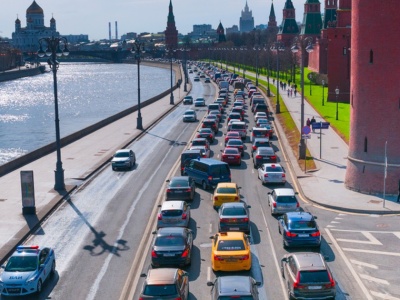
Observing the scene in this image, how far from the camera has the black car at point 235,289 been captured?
19.6 meters

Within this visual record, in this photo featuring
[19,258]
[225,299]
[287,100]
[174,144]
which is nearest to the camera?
[225,299]

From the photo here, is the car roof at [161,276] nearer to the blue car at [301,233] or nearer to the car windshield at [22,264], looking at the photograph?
the car windshield at [22,264]

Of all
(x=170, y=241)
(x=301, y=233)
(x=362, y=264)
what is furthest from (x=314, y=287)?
(x=170, y=241)

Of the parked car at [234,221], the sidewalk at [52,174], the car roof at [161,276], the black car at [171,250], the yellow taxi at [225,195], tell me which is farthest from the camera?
the yellow taxi at [225,195]

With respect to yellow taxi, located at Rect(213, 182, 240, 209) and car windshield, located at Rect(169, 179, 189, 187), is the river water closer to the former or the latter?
car windshield, located at Rect(169, 179, 189, 187)

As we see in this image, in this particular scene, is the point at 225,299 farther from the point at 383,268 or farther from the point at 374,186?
the point at 374,186

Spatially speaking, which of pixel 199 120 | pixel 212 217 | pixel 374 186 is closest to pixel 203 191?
pixel 212 217

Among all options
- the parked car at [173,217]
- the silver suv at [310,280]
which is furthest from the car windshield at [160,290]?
the parked car at [173,217]

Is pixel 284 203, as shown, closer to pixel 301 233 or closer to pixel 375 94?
pixel 301 233

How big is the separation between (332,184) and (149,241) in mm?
14674

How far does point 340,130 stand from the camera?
6034 cm

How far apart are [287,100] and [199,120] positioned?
19557 millimetres

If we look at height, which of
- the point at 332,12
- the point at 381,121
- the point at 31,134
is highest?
the point at 332,12

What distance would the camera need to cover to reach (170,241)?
989 inches
